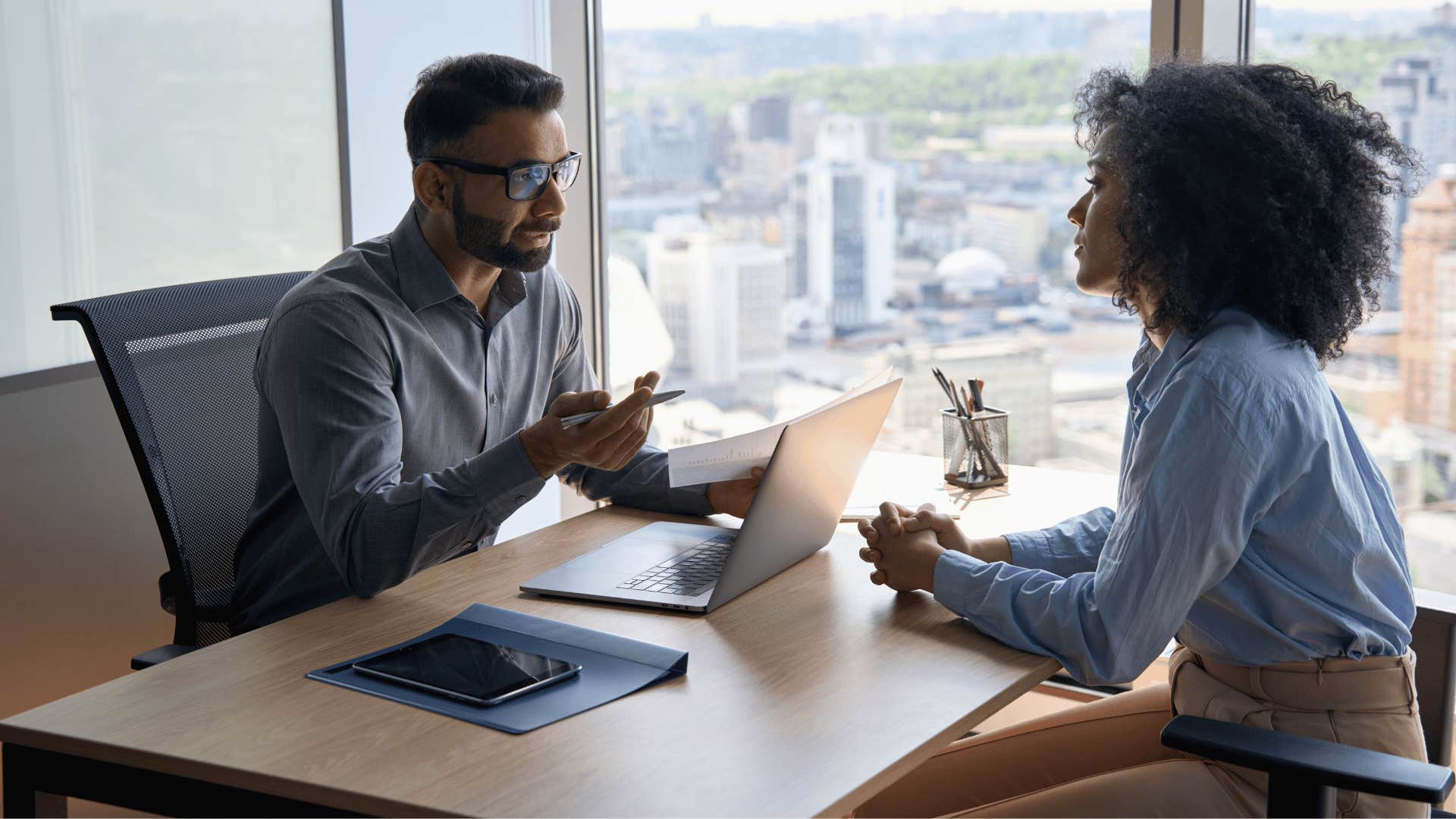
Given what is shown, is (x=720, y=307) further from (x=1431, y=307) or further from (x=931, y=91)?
(x=1431, y=307)

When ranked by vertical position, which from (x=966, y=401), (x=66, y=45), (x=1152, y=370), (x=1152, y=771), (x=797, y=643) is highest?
(x=66, y=45)

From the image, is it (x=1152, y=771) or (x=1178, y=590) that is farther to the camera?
(x=1152, y=771)

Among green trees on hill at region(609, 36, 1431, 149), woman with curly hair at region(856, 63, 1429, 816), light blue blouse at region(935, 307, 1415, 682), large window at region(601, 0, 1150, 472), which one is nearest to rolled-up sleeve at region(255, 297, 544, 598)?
woman with curly hair at region(856, 63, 1429, 816)

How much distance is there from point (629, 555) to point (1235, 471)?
812 millimetres

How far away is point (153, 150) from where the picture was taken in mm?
2521

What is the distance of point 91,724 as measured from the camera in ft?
4.11

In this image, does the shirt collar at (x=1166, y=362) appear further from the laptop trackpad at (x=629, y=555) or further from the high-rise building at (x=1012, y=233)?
the high-rise building at (x=1012, y=233)

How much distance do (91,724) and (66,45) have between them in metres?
1.57

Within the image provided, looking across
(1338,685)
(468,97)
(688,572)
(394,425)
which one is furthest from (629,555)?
(1338,685)

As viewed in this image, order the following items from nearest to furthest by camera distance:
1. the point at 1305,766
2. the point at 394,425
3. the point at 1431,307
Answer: the point at 1305,766, the point at 394,425, the point at 1431,307

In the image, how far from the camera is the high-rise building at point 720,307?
3670 millimetres

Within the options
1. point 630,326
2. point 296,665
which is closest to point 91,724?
point 296,665

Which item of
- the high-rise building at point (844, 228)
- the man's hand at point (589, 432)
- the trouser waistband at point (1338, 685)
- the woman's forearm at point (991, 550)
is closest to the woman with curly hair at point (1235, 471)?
the trouser waistband at point (1338, 685)

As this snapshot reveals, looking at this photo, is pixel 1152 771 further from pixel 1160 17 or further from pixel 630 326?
pixel 630 326
